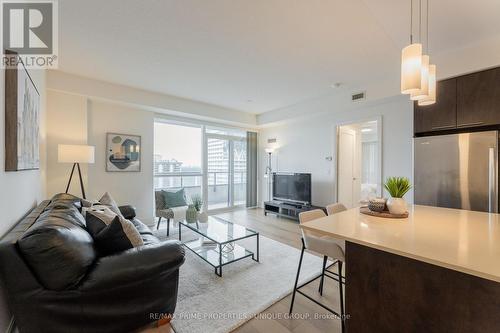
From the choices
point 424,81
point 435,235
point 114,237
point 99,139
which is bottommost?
point 114,237

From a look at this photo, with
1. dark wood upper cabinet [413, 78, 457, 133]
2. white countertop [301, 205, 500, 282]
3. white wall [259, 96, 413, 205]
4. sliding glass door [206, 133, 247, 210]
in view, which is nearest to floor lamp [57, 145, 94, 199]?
sliding glass door [206, 133, 247, 210]

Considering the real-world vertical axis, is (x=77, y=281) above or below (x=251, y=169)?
below

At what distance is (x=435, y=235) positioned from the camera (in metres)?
1.29

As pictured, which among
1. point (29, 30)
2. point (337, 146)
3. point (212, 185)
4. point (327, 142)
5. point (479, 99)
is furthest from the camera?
point (212, 185)

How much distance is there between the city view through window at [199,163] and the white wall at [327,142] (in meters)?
0.80

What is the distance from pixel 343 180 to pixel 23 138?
493 centimetres

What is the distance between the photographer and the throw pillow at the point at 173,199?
13.3 ft

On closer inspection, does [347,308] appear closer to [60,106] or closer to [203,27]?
[203,27]

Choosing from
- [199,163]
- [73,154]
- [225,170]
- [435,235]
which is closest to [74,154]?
[73,154]

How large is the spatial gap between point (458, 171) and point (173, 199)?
428 cm

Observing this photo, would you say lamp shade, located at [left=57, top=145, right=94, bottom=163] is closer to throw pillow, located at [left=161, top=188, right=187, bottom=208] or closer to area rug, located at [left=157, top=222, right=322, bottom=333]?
throw pillow, located at [left=161, top=188, right=187, bottom=208]

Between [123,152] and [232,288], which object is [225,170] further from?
[232,288]

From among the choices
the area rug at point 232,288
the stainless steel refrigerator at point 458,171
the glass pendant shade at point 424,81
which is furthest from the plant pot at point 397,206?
the stainless steel refrigerator at point 458,171

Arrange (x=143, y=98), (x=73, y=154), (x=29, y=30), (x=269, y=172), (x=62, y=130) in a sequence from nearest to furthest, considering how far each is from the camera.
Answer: (x=29, y=30) → (x=73, y=154) → (x=62, y=130) → (x=143, y=98) → (x=269, y=172)
